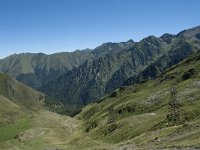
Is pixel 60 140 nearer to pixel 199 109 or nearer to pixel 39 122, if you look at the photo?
pixel 39 122

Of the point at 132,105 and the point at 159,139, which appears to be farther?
the point at 132,105

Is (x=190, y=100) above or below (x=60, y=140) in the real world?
above

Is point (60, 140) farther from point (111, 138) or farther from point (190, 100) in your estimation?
point (190, 100)

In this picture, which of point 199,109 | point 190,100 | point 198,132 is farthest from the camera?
point 190,100

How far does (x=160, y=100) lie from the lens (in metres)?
169

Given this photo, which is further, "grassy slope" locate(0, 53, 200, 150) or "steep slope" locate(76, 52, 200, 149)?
"grassy slope" locate(0, 53, 200, 150)

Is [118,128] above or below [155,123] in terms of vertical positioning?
below

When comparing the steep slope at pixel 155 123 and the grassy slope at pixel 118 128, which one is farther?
the grassy slope at pixel 118 128

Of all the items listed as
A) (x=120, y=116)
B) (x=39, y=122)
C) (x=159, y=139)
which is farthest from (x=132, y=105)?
(x=159, y=139)

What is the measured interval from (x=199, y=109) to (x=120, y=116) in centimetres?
6975

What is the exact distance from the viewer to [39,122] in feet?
593

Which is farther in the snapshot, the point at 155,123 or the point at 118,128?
the point at 118,128

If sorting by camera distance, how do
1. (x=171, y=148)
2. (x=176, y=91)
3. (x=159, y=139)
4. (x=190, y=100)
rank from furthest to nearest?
1. (x=176, y=91)
2. (x=190, y=100)
3. (x=159, y=139)
4. (x=171, y=148)

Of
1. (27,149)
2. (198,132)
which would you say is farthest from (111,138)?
(198,132)
